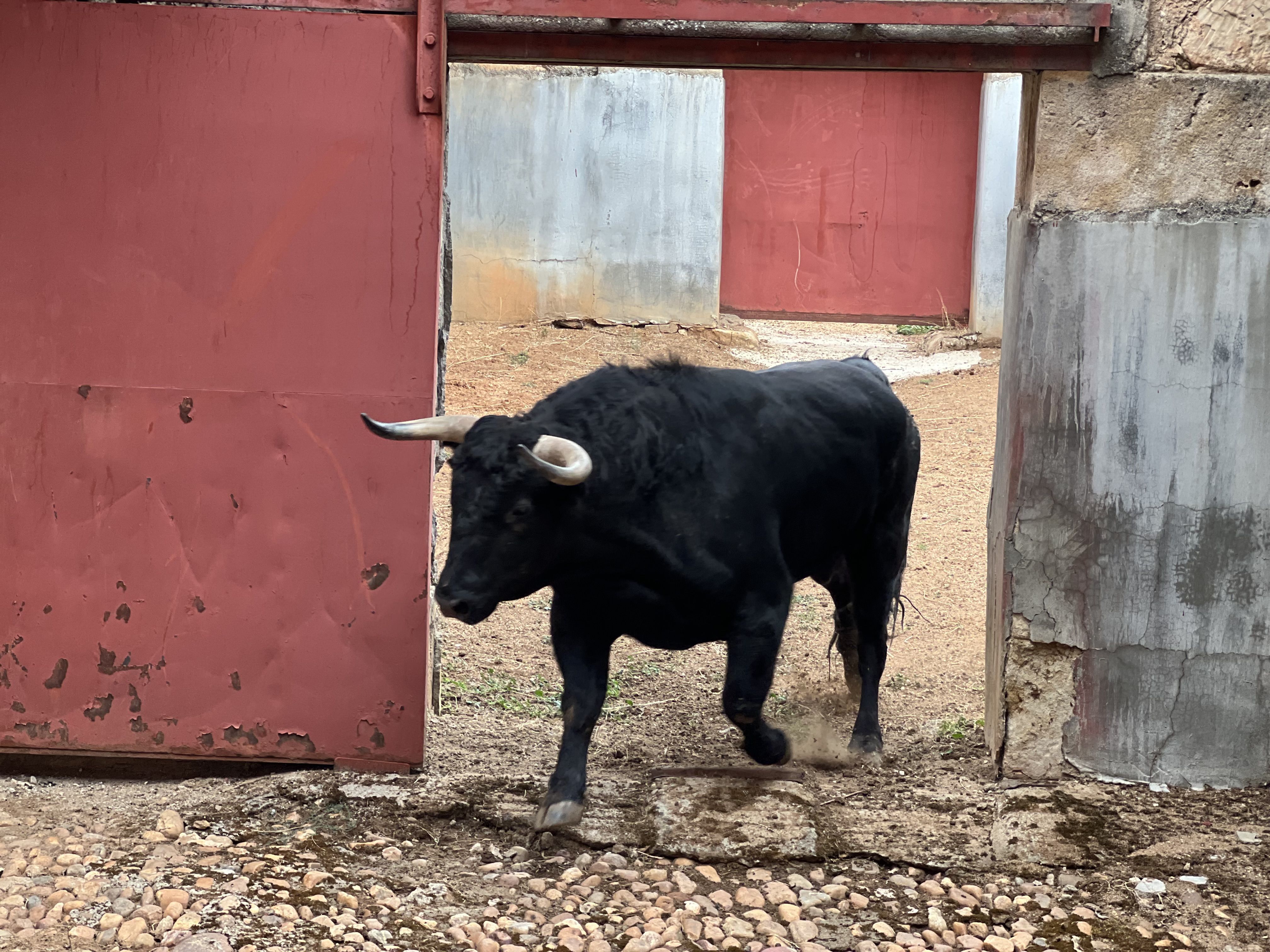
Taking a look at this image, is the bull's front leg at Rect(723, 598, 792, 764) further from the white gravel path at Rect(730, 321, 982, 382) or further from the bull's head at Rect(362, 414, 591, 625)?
the white gravel path at Rect(730, 321, 982, 382)

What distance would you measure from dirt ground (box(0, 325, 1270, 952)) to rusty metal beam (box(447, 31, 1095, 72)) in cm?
234

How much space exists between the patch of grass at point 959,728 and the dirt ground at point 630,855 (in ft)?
0.05

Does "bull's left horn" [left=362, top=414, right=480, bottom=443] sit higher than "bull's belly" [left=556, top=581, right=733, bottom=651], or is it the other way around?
"bull's left horn" [left=362, top=414, right=480, bottom=443]

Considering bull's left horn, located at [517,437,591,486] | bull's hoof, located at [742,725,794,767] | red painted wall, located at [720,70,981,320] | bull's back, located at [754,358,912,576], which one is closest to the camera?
bull's left horn, located at [517,437,591,486]

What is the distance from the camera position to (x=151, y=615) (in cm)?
483

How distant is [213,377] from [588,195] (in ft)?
33.5

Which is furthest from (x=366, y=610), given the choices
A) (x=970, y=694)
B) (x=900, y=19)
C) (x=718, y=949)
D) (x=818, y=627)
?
(x=818, y=627)

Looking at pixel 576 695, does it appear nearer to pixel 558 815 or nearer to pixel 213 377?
pixel 558 815

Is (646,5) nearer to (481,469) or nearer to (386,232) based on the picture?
(386,232)

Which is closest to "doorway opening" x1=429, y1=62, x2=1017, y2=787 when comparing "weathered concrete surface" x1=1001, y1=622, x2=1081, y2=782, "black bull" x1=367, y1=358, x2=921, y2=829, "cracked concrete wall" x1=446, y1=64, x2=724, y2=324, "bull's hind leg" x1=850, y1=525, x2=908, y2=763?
"cracked concrete wall" x1=446, y1=64, x2=724, y2=324

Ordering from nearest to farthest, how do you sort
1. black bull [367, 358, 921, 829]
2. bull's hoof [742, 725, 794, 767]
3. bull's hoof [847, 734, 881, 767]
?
1. black bull [367, 358, 921, 829]
2. bull's hoof [742, 725, 794, 767]
3. bull's hoof [847, 734, 881, 767]

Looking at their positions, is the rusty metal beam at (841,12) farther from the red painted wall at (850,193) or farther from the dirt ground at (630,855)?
the red painted wall at (850,193)

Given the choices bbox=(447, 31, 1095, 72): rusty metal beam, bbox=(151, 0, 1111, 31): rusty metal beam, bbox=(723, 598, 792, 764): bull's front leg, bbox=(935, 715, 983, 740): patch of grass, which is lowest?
bbox=(935, 715, 983, 740): patch of grass

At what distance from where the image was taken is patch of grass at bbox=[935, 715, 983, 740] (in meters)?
5.71
